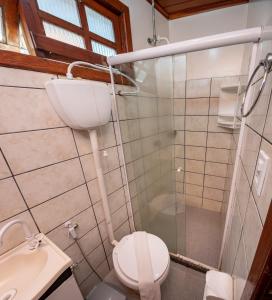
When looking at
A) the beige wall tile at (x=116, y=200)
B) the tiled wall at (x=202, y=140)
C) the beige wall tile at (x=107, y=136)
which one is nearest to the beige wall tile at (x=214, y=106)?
the tiled wall at (x=202, y=140)

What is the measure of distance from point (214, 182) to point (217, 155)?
35 cm

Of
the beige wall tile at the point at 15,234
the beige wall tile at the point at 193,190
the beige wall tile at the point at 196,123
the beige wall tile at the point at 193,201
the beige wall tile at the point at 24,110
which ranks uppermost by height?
the beige wall tile at the point at 24,110

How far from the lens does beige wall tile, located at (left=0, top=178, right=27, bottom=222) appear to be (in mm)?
670

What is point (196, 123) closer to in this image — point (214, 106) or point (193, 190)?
point (214, 106)

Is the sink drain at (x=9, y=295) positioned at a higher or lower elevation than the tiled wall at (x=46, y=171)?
lower

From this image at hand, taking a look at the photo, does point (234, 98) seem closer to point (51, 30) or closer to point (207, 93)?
point (207, 93)

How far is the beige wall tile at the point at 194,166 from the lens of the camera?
5.99ft

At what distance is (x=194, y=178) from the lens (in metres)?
1.92

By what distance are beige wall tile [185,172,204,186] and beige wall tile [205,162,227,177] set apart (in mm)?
113

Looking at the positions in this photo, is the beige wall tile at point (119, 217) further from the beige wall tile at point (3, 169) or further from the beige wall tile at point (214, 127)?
the beige wall tile at point (214, 127)

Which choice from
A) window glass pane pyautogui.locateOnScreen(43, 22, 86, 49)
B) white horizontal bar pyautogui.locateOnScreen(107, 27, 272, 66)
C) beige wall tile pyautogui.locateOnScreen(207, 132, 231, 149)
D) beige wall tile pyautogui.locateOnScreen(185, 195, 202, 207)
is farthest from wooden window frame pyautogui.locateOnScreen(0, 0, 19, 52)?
beige wall tile pyautogui.locateOnScreen(185, 195, 202, 207)

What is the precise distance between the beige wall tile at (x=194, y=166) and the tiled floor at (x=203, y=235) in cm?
56

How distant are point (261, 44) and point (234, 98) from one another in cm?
80

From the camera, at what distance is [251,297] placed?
38 cm
